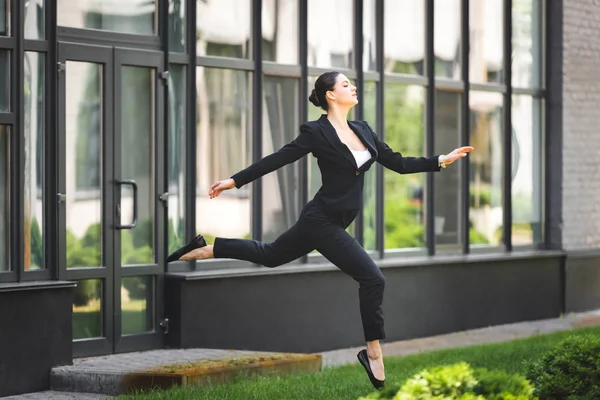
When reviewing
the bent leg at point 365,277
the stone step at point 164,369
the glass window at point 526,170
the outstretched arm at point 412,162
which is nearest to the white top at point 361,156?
the outstretched arm at point 412,162

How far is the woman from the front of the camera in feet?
25.9

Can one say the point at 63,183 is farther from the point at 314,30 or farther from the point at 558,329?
the point at 558,329

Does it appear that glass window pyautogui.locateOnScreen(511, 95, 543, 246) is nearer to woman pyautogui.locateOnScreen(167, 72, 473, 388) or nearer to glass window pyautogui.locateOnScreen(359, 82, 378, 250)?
glass window pyautogui.locateOnScreen(359, 82, 378, 250)

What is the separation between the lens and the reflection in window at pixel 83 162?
1031cm

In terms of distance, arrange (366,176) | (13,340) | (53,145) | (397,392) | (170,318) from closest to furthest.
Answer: (397,392)
(13,340)
(53,145)
(170,318)
(366,176)

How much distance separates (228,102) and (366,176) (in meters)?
2.03

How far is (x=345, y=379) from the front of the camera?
936cm

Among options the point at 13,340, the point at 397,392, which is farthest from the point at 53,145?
the point at 397,392

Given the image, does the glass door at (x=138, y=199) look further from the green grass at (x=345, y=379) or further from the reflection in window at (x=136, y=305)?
the green grass at (x=345, y=379)

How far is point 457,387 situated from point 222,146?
6912 mm

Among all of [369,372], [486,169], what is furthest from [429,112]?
[369,372]

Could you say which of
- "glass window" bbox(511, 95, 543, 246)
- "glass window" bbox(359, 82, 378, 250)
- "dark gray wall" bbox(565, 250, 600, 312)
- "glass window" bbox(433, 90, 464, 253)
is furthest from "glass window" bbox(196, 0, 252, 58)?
"dark gray wall" bbox(565, 250, 600, 312)

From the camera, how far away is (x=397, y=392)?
16.2 ft

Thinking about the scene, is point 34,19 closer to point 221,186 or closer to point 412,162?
point 221,186
